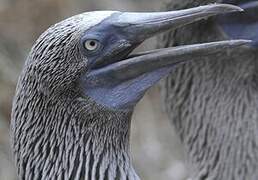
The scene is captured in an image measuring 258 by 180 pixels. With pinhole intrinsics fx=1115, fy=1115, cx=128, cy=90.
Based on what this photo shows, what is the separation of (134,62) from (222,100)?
1562 millimetres

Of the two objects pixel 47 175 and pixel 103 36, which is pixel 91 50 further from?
pixel 47 175

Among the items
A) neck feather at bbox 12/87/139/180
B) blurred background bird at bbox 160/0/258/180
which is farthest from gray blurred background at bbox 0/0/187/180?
neck feather at bbox 12/87/139/180

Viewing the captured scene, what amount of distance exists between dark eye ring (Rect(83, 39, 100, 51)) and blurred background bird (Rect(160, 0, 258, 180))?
4.31ft

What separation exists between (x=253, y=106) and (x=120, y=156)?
1.45 meters

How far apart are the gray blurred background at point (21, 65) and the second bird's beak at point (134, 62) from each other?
404 cm

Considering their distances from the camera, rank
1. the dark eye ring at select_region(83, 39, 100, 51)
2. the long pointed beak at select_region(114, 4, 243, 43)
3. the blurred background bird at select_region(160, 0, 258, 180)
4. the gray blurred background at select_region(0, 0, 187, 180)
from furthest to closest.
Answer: the gray blurred background at select_region(0, 0, 187, 180) < the blurred background bird at select_region(160, 0, 258, 180) < the dark eye ring at select_region(83, 39, 100, 51) < the long pointed beak at select_region(114, 4, 243, 43)

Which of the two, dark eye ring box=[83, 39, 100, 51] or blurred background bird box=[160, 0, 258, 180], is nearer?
dark eye ring box=[83, 39, 100, 51]

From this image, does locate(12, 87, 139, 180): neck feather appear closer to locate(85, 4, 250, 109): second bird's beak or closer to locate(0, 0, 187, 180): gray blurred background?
locate(85, 4, 250, 109): second bird's beak

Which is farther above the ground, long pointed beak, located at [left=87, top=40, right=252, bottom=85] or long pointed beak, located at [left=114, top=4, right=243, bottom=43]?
long pointed beak, located at [left=114, top=4, right=243, bottom=43]

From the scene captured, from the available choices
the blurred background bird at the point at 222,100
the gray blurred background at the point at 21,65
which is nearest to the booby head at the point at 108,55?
the blurred background bird at the point at 222,100

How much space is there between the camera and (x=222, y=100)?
21.7ft

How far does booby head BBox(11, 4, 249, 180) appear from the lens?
514 cm

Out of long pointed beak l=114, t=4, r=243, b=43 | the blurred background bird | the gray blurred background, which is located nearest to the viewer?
long pointed beak l=114, t=4, r=243, b=43

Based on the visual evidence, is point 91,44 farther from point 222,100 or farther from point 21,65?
point 21,65
